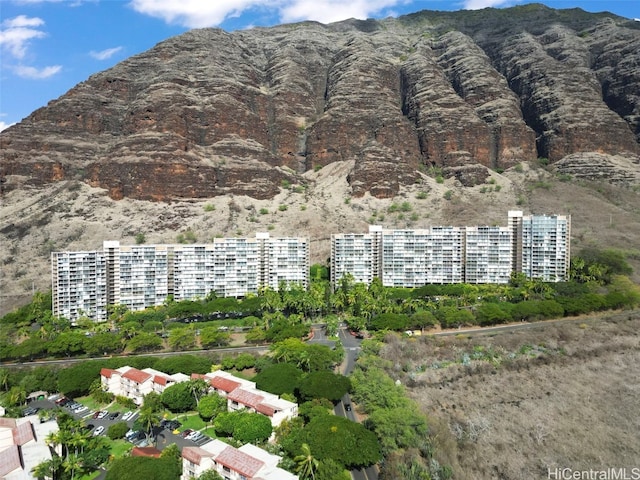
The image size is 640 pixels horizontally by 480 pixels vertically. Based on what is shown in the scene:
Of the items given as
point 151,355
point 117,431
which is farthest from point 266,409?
point 151,355

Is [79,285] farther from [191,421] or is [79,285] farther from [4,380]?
[191,421]

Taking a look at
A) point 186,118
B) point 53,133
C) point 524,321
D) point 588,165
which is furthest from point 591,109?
point 53,133

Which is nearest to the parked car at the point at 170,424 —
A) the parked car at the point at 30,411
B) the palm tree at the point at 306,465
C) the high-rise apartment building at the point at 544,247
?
the palm tree at the point at 306,465

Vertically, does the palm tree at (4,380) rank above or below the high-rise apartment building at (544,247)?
below

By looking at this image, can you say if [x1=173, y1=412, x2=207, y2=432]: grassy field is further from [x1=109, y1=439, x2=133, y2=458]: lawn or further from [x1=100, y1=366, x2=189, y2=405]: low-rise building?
[x1=109, y1=439, x2=133, y2=458]: lawn

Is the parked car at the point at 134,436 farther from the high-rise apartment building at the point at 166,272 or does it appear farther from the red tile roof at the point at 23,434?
the high-rise apartment building at the point at 166,272

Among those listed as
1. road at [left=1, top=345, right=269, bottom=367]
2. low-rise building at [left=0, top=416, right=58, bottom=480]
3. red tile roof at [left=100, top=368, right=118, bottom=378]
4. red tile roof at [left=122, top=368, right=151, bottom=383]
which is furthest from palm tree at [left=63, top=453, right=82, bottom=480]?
road at [left=1, top=345, right=269, bottom=367]

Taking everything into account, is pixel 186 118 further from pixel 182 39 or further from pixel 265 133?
pixel 182 39
